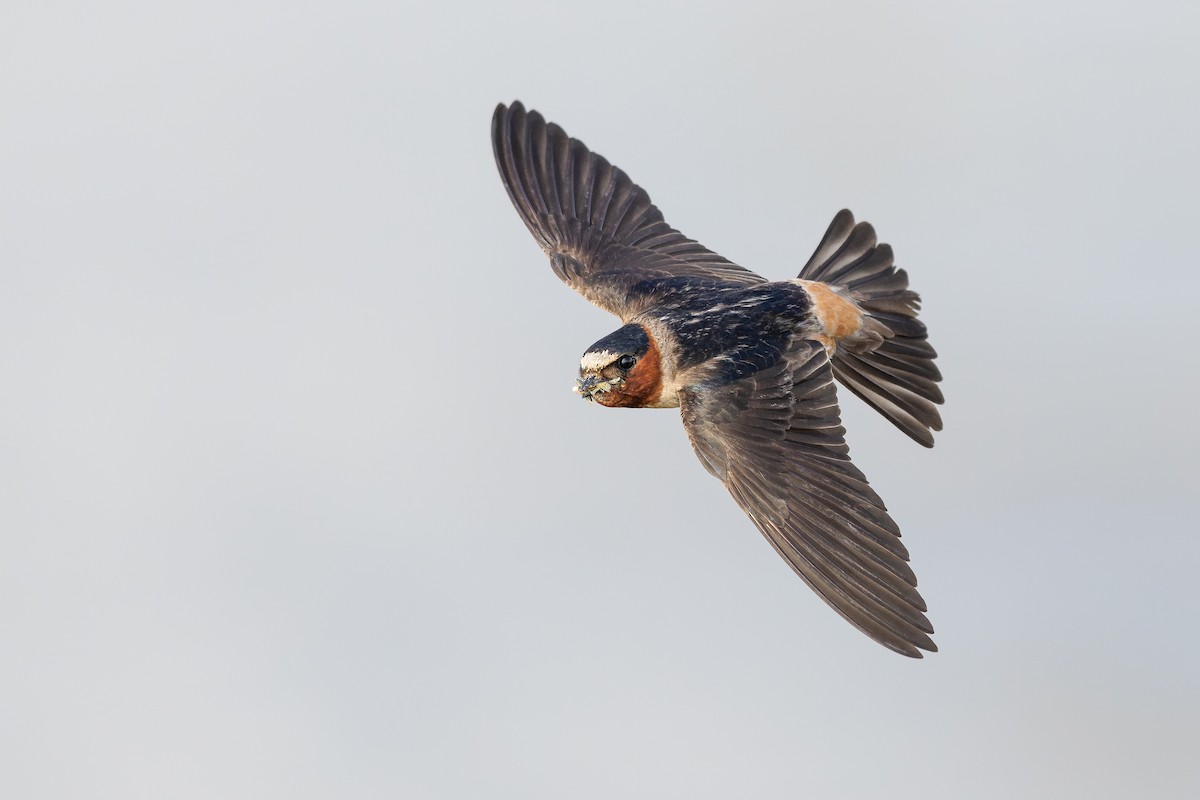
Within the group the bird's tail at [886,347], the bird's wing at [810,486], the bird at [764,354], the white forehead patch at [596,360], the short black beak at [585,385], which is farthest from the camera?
the bird's tail at [886,347]

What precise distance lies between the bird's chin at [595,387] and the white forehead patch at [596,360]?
2.4 inches

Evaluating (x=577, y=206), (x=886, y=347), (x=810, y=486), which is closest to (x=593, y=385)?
(x=810, y=486)

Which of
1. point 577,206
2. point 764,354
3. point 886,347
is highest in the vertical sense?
point 577,206

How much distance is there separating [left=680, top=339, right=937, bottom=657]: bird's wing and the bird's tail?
2.24 feet

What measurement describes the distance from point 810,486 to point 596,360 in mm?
1532

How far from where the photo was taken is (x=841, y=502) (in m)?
8.92

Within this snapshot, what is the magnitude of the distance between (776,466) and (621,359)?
118 centimetres

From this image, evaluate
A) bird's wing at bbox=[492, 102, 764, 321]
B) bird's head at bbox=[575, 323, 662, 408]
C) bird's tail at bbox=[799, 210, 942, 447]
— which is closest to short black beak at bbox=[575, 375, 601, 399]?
bird's head at bbox=[575, 323, 662, 408]

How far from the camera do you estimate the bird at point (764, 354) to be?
8.76 meters

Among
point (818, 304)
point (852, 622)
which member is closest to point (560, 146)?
point (818, 304)

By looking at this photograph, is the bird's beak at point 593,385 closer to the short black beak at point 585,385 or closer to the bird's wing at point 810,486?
the short black beak at point 585,385

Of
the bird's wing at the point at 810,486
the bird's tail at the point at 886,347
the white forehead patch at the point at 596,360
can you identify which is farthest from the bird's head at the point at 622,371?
the bird's tail at the point at 886,347

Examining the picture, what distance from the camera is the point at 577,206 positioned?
11.5 metres

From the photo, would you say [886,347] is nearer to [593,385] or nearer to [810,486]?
[810,486]
